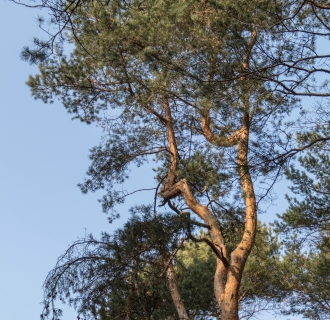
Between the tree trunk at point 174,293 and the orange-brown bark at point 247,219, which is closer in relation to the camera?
the orange-brown bark at point 247,219

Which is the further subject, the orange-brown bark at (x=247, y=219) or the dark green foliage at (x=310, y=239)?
the dark green foliage at (x=310, y=239)

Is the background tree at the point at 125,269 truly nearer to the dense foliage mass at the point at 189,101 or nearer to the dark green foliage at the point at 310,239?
the dense foliage mass at the point at 189,101

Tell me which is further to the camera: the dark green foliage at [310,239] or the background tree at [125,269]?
the dark green foliage at [310,239]

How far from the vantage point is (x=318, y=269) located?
9633 millimetres

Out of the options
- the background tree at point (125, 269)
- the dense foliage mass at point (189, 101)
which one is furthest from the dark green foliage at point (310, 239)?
the background tree at point (125, 269)

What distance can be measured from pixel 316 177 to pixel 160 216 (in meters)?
4.12

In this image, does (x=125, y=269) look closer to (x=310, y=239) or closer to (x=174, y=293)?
(x=174, y=293)

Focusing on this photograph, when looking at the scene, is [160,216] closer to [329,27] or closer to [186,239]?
[186,239]

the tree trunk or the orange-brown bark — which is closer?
A: the orange-brown bark

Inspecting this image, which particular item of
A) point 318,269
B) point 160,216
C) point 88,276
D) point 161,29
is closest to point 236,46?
point 161,29

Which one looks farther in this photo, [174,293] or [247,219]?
[174,293]

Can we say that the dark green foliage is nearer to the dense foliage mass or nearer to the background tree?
the dense foliage mass

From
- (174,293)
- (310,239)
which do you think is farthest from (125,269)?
(310,239)

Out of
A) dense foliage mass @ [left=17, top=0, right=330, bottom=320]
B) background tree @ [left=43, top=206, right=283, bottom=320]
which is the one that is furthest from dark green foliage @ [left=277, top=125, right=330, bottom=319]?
background tree @ [left=43, top=206, right=283, bottom=320]
